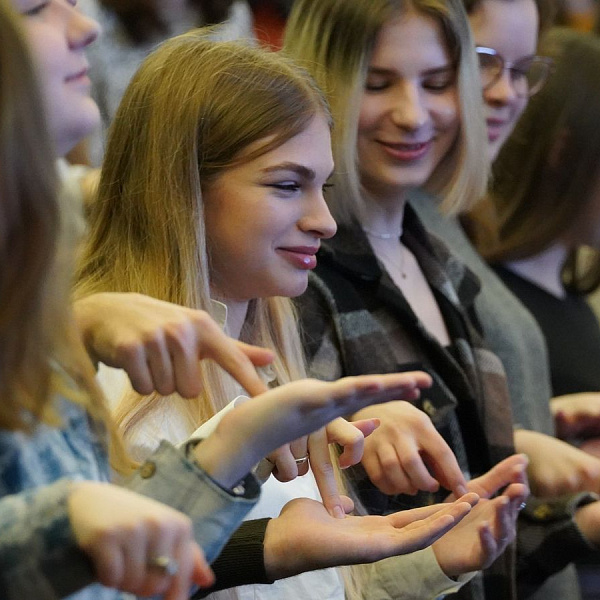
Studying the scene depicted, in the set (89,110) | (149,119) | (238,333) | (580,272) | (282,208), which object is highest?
(89,110)

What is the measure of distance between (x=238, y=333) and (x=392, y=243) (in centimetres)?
45

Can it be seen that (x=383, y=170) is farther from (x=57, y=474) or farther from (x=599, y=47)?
(x=57, y=474)

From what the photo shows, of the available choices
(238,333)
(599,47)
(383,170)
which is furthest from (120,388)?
(599,47)

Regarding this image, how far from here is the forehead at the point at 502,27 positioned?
→ 206cm

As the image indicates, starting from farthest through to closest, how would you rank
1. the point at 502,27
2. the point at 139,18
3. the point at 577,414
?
1. the point at 139,18
2. the point at 502,27
3. the point at 577,414

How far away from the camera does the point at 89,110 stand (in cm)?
94

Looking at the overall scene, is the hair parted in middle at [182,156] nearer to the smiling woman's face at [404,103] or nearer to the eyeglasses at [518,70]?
the smiling woman's face at [404,103]

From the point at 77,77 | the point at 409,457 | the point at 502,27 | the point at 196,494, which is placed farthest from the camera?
the point at 502,27

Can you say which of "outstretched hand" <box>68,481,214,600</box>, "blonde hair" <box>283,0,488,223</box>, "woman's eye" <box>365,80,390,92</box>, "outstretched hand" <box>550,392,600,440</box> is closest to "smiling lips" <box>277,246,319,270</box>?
"blonde hair" <box>283,0,488,223</box>

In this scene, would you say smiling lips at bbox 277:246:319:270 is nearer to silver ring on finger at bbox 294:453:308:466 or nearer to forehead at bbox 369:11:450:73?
silver ring on finger at bbox 294:453:308:466

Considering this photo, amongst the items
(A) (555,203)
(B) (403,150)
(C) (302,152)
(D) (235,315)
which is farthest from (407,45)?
(A) (555,203)

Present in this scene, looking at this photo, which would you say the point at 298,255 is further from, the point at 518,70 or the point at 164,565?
the point at 518,70

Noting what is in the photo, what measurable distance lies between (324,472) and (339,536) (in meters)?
0.09

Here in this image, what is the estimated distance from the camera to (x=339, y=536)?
3.39 feet
